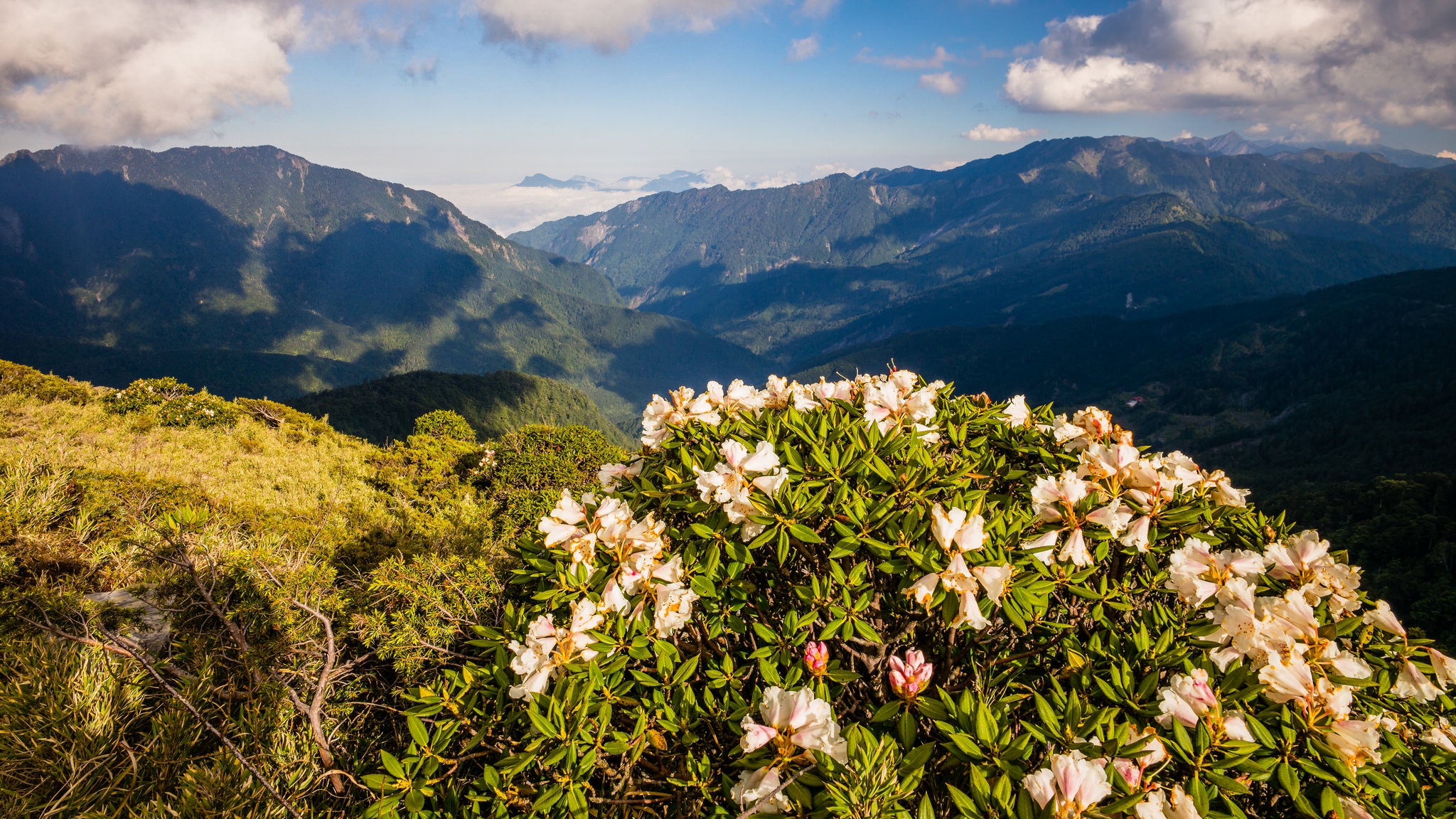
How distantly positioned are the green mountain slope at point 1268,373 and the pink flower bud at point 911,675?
133 ft

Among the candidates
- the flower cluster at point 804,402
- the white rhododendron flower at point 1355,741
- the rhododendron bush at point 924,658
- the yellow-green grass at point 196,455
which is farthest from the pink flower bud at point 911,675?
the yellow-green grass at point 196,455

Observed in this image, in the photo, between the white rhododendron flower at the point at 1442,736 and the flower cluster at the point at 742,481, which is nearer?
the white rhododendron flower at the point at 1442,736

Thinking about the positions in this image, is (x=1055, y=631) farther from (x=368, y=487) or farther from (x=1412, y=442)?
(x=1412, y=442)

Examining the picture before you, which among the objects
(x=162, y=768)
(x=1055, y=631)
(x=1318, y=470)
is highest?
(x=1055, y=631)

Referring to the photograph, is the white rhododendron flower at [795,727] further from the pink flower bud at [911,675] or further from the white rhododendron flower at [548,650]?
the white rhododendron flower at [548,650]

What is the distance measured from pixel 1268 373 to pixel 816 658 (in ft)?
489

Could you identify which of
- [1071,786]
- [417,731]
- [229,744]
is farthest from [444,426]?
[1071,786]

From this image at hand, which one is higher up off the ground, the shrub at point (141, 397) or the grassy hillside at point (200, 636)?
the shrub at point (141, 397)

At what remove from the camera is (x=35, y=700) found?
248 centimetres

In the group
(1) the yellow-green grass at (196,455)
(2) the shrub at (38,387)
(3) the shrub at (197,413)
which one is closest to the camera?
(1) the yellow-green grass at (196,455)

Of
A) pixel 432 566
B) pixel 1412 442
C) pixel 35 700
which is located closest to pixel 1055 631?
pixel 432 566

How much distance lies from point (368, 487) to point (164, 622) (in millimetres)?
6492

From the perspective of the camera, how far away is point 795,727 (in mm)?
1580

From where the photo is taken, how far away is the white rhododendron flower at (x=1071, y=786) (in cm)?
134
